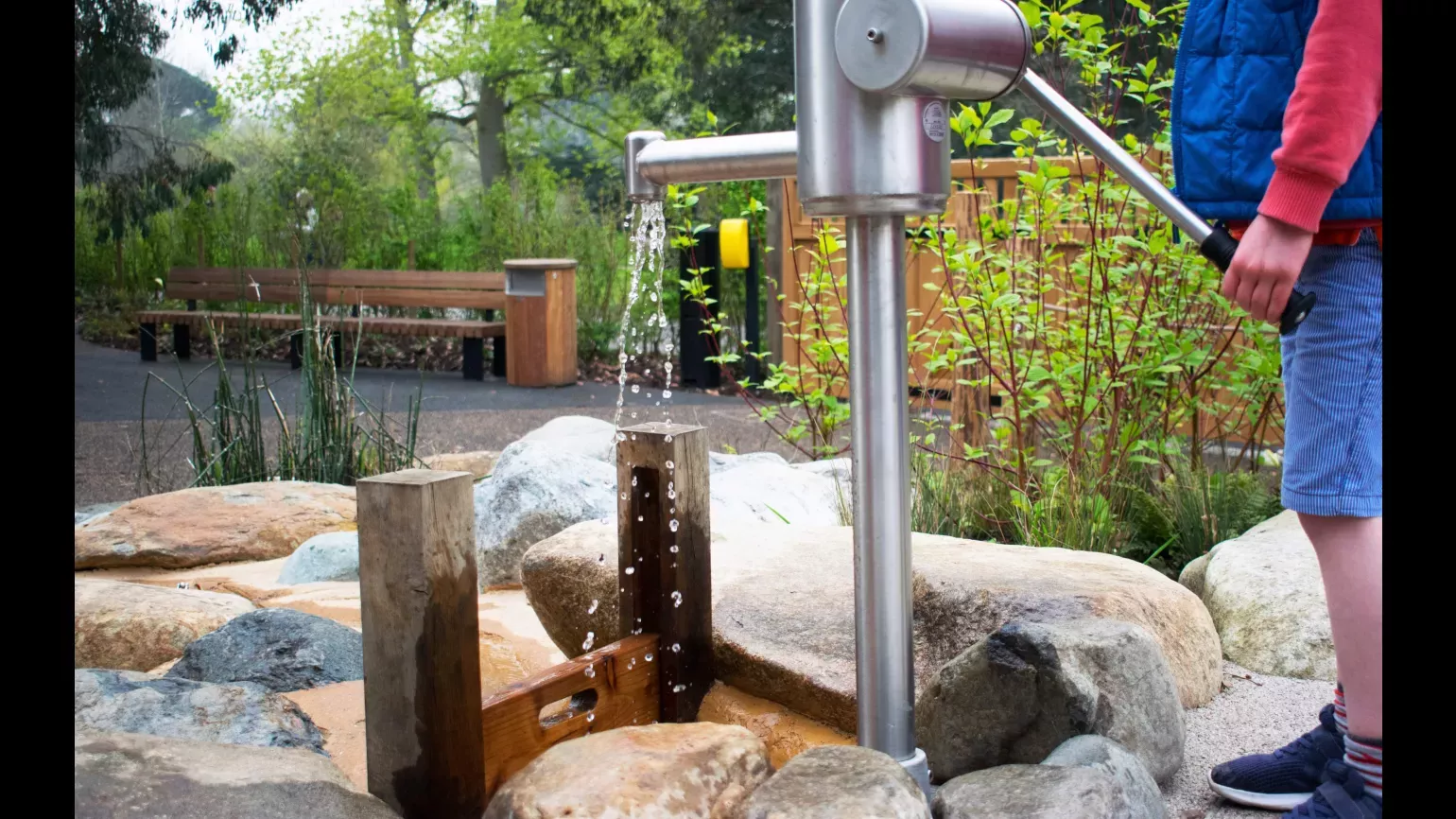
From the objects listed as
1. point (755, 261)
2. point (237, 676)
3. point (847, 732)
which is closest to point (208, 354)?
point (755, 261)

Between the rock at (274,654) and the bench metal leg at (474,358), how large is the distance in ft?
22.0

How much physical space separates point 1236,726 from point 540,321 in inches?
283

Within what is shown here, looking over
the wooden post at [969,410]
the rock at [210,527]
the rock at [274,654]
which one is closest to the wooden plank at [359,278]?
the rock at [210,527]

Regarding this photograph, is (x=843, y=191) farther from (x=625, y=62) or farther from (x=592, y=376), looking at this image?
(x=625, y=62)

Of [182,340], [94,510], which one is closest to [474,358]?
[182,340]

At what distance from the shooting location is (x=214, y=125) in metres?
10.5

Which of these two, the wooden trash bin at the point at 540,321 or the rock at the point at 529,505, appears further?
the wooden trash bin at the point at 540,321

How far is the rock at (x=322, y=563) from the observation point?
3449 mm

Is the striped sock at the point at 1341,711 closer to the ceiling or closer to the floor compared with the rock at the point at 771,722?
closer to the ceiling

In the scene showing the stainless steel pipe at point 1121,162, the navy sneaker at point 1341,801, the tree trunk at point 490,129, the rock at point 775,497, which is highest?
the tree trunk at point 490,129

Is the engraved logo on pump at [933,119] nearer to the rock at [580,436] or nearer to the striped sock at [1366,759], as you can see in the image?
→ the striped sock at [1366,759]

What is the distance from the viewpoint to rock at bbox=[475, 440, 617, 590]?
3.40 metres

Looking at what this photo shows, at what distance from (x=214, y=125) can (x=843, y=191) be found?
10.5m

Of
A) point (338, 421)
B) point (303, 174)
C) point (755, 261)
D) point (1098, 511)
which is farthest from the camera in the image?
point (303, 174)
